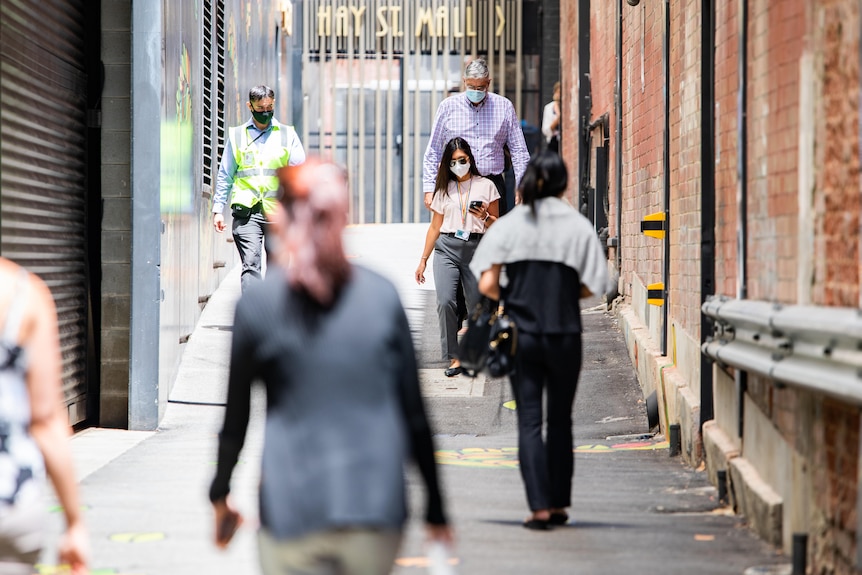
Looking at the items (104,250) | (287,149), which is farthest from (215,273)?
(104,250)

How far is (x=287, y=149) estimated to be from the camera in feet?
34.6

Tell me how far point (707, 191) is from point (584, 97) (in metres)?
8.73

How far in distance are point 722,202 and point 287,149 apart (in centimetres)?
426

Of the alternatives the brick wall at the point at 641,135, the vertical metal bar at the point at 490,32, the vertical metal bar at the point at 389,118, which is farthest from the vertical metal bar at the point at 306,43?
the brick wall at the point at 641,135

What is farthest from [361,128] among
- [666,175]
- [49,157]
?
[49,157]

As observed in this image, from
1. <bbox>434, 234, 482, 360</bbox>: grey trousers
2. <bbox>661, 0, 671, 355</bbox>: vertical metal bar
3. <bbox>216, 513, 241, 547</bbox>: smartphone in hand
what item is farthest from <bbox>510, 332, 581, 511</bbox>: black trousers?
<bbox>434, 234, 482, 360</bbox>: grey trousers

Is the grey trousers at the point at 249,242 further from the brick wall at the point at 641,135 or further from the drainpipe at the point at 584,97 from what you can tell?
the drainpipe at the point at 584,97

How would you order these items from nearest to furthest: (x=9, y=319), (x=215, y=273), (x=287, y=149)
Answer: (x=9, y=319) < (x=287, y=149) < (x=215, y=273)

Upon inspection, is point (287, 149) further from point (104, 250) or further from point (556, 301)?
point (556, 301)

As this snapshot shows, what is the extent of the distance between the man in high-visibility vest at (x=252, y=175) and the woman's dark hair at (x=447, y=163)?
1165mm

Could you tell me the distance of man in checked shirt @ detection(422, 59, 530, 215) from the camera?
34.1 ft

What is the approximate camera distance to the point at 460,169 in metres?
9.83

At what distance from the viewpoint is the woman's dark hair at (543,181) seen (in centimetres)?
627

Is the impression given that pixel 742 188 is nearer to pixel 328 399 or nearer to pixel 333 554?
pixel 328 399
